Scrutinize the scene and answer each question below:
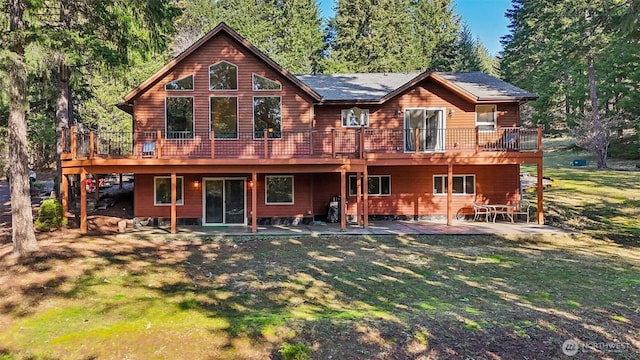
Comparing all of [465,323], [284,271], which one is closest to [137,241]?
[284,271]

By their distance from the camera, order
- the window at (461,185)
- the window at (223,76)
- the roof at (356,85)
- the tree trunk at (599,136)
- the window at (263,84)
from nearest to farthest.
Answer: the window at (223,76), the window at (263,84), the roof at (356,85), the window at (461,185), the tree trunk at (599,136)

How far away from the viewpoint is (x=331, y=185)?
54.6ft

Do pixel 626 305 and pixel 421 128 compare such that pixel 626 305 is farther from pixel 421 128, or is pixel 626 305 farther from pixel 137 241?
pixel 137 241

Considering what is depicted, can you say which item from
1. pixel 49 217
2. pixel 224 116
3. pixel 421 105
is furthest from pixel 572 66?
pixel 49 217

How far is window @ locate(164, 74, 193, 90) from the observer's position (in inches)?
583

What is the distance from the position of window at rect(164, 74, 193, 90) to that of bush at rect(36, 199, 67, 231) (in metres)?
5.34

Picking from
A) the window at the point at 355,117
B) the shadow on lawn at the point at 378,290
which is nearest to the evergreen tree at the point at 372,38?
the window at the point at 355,117

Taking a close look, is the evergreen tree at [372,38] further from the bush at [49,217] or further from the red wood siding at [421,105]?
the bush at [49,217]

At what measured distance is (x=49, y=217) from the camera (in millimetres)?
13070

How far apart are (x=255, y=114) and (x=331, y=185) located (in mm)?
4136

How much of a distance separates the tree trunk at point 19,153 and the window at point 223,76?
579 centimetres

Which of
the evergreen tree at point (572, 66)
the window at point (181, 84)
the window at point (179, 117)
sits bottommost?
the window at point (179, 117)

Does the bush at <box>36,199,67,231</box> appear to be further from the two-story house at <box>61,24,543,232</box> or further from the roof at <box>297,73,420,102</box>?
the roof at <box>297,73,420,102</box>

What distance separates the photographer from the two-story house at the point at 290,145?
1407 centimetres
